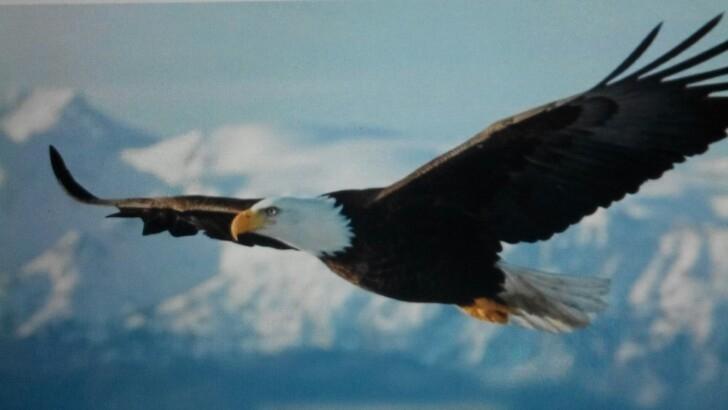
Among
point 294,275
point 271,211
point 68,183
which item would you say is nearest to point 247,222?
point 271,211

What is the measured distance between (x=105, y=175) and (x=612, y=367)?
148cm

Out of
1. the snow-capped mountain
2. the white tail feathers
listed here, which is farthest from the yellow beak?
the white tail feathers

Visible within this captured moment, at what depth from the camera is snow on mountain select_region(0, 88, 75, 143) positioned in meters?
3.39

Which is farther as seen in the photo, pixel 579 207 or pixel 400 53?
pixel 400 53

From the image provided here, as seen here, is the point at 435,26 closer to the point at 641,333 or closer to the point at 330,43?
the point at 330,43

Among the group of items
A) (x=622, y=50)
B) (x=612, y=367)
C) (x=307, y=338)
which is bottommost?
(x=612, y=367)

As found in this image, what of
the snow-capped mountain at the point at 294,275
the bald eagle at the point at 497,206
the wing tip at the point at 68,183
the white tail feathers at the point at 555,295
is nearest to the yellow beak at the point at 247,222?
the bald eagle at the point at 497,206

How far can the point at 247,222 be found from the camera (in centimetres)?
313

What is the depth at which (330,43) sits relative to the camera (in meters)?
3.29

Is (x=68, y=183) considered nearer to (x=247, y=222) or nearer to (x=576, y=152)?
(x=247, y=222)

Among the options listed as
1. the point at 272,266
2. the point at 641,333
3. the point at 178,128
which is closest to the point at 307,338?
the point at 272,266

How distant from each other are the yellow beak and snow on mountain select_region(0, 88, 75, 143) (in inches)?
25.7

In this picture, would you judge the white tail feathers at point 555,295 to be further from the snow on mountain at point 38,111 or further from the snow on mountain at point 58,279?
the snow on mountain at point 38,111

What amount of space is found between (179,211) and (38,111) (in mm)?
510
